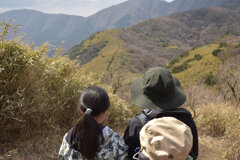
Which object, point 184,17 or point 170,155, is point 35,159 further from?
point 184,17

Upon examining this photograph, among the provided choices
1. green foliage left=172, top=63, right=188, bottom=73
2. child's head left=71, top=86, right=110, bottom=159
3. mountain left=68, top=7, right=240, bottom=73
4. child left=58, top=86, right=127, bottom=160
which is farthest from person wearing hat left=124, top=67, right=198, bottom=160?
mountain left=68, top=7, right=240, bottom=73

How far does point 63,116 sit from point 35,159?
3.77 ft

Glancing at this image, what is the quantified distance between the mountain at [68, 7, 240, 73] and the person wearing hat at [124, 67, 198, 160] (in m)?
54.5

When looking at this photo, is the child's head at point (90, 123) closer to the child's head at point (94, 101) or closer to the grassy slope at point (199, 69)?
the child's head at point (94, 101)

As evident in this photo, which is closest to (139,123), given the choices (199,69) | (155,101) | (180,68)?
(155,101)

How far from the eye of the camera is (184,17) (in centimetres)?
11912

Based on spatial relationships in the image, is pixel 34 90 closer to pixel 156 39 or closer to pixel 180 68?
pixel 180 68

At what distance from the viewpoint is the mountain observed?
65.3 metres

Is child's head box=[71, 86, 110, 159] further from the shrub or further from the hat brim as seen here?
the shrub

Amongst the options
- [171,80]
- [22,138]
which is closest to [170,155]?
[171,80]

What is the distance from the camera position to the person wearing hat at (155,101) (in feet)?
4.99

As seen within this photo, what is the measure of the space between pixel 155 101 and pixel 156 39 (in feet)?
301

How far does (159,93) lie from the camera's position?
5.05ft

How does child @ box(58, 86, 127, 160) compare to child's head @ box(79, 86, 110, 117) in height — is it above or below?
below
